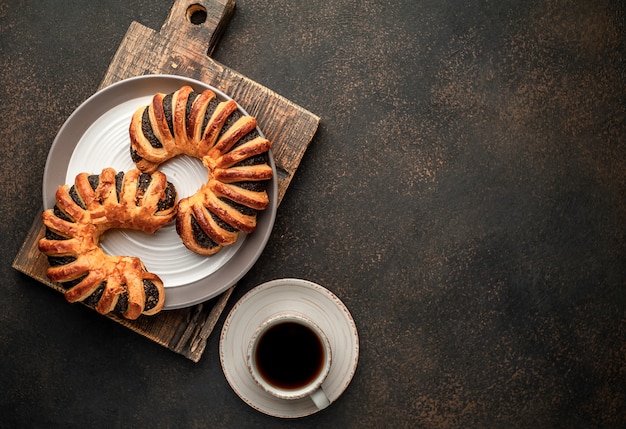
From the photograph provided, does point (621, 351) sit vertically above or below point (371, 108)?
below

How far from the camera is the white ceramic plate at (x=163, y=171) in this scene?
1.69 meters

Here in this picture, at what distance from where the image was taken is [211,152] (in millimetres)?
1595

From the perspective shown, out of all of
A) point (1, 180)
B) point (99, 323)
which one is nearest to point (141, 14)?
point (1, 180)

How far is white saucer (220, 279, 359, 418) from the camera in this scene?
172cm

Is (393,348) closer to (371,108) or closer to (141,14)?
(371,108)

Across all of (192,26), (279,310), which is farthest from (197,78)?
(279,310)

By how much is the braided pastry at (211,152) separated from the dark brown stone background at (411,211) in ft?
1.03

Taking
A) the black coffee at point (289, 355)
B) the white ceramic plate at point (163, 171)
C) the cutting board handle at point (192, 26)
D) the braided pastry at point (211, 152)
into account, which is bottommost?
the black coffee at point (289, 355)

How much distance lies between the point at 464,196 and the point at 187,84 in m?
0.98

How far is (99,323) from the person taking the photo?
190 centimetres

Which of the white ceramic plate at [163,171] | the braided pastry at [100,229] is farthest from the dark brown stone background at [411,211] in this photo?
the braided pastry at [100,229]

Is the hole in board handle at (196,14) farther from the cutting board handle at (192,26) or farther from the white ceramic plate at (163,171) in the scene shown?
the white ceramic plate at (163,171)

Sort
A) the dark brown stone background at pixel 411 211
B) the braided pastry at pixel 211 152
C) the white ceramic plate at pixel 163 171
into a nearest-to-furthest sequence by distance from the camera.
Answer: the braided pastry at pixel 211 152, the white ceramic plate at pixel 163 171, the dark brown stone background at pixel 411 211

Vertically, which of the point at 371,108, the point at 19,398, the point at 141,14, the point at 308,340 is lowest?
the point at 19,398
